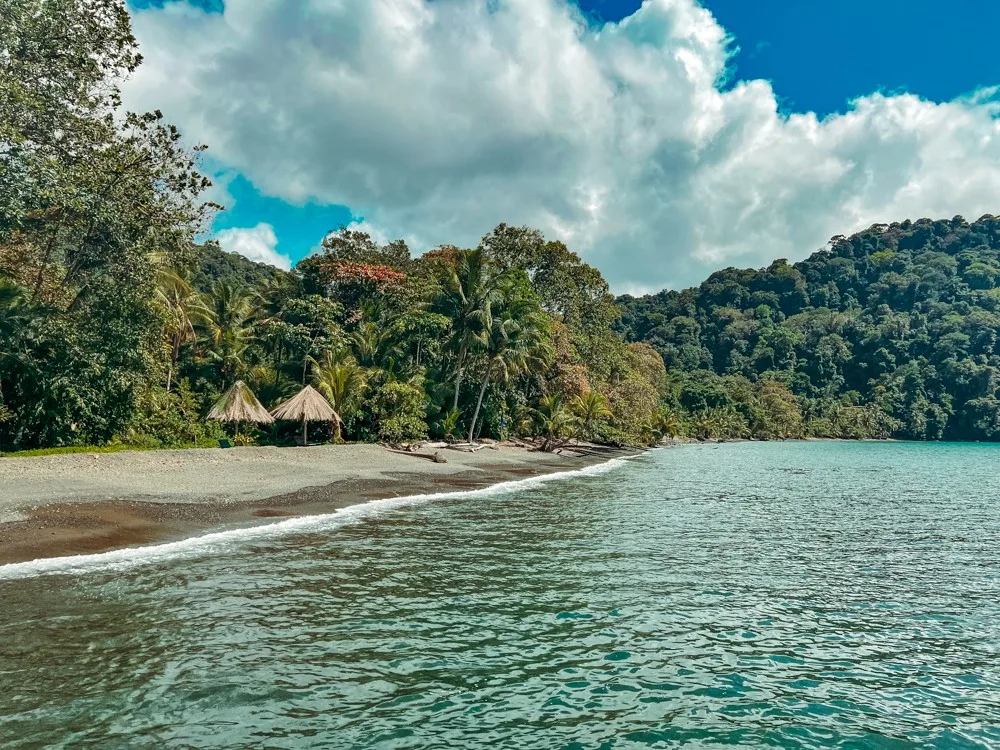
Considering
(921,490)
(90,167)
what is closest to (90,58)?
(90,167)

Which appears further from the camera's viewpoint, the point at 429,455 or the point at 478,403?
the point at 478,403

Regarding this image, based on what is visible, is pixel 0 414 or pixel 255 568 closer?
pixel 255 568

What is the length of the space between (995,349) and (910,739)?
14379 centimetres

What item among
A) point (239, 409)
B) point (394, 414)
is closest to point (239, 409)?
point (239, 409)

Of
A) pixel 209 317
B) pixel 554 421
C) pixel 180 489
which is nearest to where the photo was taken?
pixel 180 489

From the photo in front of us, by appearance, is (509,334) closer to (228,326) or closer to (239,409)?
(239,409)

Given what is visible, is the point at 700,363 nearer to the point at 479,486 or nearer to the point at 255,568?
the point at 479,486

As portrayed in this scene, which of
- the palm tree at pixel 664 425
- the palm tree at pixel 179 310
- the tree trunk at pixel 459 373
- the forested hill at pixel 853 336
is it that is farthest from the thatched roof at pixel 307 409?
the forested hill at pixel 853 336

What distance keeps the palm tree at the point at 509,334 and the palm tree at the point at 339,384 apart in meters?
8.17

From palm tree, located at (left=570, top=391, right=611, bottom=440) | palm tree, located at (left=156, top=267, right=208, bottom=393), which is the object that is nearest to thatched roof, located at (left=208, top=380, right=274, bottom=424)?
palm tree, located at (left=156, top=267, right=208, bottom=393)

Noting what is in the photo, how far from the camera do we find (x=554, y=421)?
47.4m

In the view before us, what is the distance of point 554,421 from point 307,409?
2113cm

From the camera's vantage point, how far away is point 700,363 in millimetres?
145000

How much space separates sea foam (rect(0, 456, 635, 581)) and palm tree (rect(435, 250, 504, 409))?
1924cm
